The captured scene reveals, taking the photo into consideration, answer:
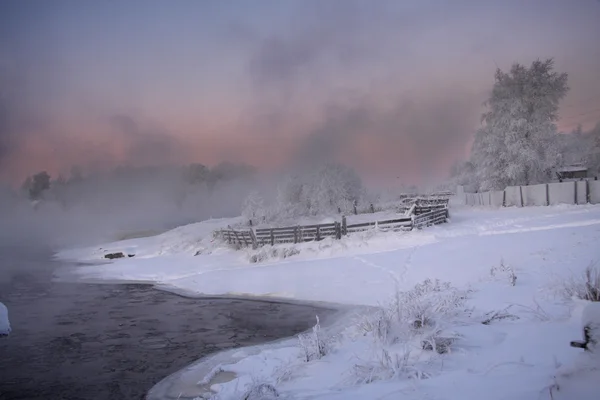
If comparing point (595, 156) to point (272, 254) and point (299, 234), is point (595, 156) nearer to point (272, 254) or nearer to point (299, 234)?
point (299, 234)

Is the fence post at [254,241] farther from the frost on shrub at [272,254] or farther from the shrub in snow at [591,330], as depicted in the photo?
the shrub in snow at [591,330]

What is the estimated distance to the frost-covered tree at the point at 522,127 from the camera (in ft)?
130

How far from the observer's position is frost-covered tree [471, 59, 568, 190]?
39594mm

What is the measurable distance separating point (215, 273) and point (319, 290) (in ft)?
29.3

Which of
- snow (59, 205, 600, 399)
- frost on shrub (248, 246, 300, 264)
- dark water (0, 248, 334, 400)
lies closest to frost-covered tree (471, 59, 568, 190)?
snow (59, 205, 600, 399)

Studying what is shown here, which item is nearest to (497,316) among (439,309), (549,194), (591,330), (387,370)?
(439,309)

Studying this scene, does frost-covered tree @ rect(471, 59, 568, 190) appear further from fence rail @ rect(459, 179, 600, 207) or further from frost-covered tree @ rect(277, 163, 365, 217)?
frost-covered tree @ rect(277, 163, 365, 217)

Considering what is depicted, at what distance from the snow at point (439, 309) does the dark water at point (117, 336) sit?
3.77 feet

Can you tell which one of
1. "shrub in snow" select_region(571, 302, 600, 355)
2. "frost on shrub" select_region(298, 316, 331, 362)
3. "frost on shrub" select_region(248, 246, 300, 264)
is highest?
"shrub in snow" select_region(571, 302, 600, 355)

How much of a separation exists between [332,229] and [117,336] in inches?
678

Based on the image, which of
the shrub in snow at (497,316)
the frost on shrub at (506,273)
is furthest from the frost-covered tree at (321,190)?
the shrub in snow at (497,316)

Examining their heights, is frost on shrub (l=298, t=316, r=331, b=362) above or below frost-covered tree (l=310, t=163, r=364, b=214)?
below

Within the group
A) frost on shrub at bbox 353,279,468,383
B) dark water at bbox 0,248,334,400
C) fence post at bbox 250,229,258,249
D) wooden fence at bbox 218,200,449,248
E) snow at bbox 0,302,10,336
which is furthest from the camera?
fence post at bbox 250,229,258,249

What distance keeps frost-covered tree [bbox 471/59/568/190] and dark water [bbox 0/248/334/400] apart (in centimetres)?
3410
